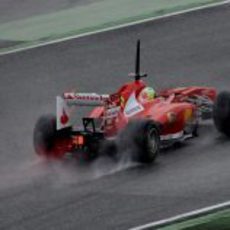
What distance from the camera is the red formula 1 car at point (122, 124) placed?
1747 cm

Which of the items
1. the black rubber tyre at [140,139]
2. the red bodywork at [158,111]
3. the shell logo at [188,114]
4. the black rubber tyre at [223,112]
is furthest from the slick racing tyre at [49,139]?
the black rubber tyre at [223,112]

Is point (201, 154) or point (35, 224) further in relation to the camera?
point (201, 154)

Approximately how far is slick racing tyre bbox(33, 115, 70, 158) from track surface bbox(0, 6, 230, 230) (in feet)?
0.63

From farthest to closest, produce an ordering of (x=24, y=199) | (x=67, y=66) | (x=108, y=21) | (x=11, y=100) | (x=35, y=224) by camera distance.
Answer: (x=108, y=21) → (x=67, y=66) → (x=11, y=100) → (x=24, y=199) → (x=35, y=224)

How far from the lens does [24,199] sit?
1638 centimetres

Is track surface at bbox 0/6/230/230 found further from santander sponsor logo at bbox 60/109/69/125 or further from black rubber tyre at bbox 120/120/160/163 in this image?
santander sponsor logo at bbox 60/109/69/125

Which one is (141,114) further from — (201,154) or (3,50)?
(3,50)

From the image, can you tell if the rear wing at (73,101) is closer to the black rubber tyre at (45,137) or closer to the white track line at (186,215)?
the black rubber tyre at (45,137)

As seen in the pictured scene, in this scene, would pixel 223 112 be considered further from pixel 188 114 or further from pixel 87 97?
pixel 87 97

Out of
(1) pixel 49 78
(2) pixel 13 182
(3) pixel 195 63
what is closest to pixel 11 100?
(1) pixel 49 78

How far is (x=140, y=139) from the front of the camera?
17.3 meters

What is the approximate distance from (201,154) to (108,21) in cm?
872

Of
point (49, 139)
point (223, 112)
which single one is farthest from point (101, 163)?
point (223, 112)

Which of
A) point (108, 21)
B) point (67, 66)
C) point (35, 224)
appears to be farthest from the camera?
point (108, 21)
